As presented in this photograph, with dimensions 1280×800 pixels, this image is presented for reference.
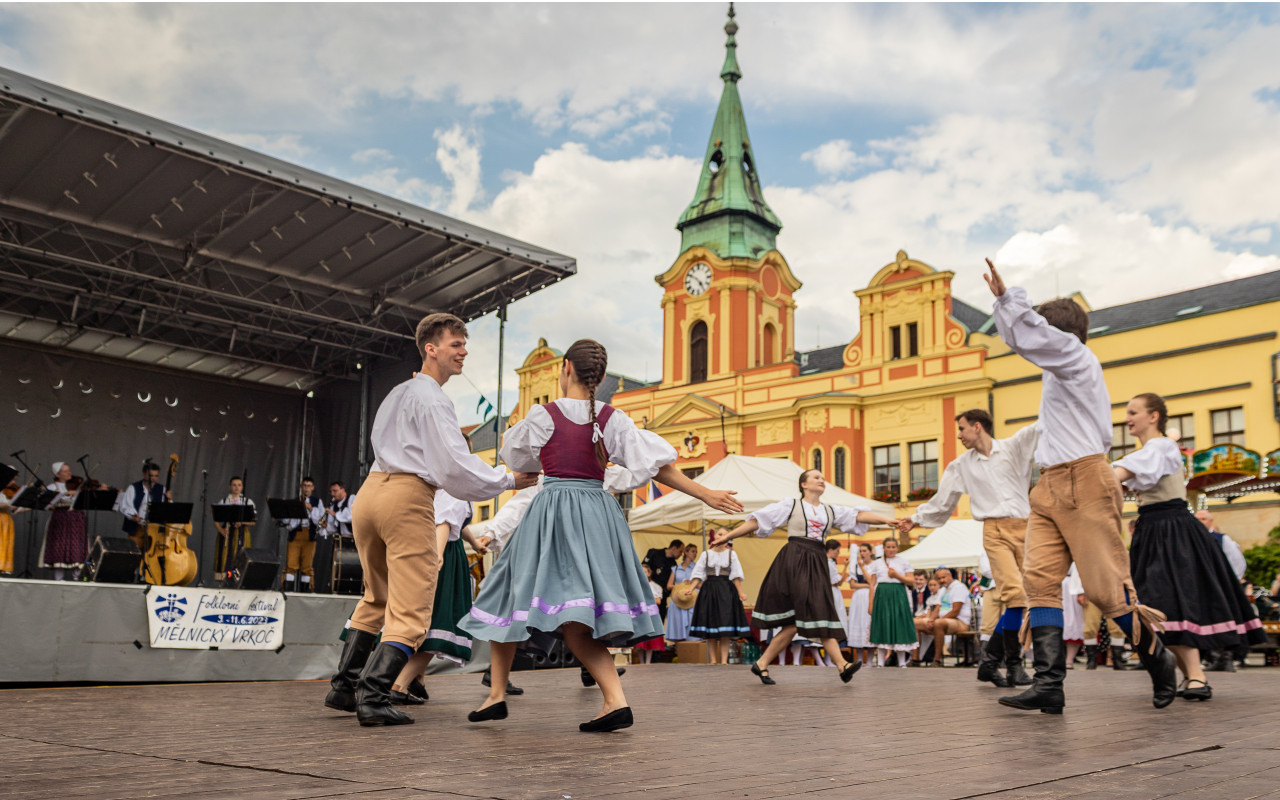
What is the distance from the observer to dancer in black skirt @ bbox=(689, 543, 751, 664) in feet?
41.1

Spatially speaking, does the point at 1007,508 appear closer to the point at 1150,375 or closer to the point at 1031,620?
the point at 1031,620

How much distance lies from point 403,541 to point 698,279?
2923 cm

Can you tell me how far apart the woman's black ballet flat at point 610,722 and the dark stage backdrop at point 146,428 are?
12178 millimetres

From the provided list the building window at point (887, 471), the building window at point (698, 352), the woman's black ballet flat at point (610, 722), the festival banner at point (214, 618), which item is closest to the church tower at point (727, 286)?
the building window at point (698, 352)

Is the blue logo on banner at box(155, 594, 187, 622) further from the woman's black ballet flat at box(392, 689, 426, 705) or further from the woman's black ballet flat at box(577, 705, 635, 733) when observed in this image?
the woman's black ballet flat at box(577, 705, 635, 733)

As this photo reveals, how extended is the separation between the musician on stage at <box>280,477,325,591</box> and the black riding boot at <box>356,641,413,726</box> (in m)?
10.6

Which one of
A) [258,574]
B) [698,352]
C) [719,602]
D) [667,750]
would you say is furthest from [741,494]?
[698,352]

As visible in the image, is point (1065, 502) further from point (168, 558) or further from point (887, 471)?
point (887, 471)

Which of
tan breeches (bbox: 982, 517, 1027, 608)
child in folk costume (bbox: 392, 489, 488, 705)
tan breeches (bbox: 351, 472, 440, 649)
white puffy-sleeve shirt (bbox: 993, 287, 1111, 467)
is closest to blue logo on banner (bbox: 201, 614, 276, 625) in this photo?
child in folk costume (bbox: 392, 489, 488, 705)

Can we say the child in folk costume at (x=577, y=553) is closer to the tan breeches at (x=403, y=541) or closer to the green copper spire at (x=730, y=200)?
the tan breeches at (x=403, y=541)

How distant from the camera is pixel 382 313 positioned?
1513cm

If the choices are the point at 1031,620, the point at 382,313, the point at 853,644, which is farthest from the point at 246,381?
the point at 1031,620

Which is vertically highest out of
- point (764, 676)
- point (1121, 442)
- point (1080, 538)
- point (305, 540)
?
point (1121, 442)

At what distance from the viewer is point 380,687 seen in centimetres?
426
